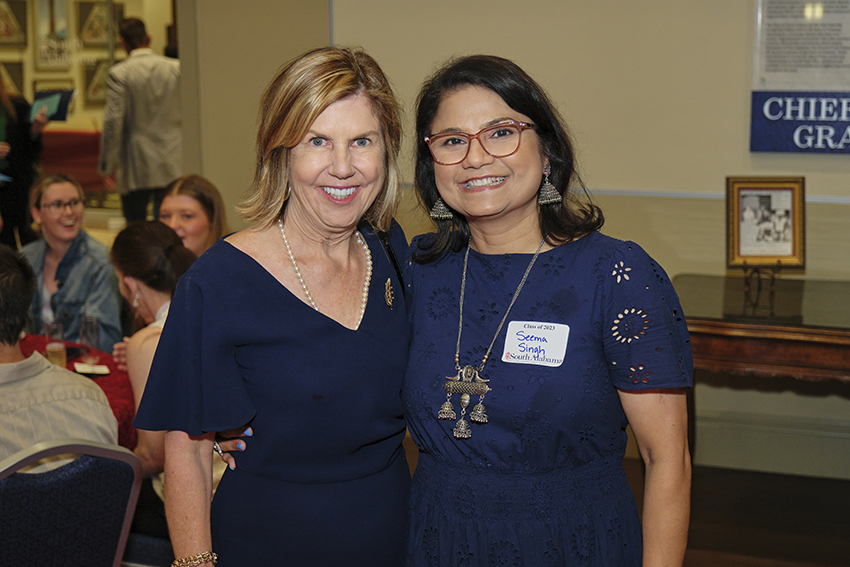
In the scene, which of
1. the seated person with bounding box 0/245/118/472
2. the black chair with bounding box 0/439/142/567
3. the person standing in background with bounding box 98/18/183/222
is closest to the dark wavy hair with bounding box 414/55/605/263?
the black chair with bounding box 0/439/142/567

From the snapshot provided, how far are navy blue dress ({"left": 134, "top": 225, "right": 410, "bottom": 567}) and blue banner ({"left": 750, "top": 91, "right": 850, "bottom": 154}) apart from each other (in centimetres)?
313

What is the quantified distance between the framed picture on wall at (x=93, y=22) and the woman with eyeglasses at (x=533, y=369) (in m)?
4.55

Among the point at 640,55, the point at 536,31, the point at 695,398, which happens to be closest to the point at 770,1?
the point at 640,55

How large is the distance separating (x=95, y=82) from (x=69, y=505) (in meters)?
4.45

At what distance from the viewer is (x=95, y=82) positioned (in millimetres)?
5648

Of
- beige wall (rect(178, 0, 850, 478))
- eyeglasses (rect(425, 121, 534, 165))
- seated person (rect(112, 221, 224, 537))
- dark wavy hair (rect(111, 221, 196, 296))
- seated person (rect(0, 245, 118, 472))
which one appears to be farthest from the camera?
beige wall (rect(178, 0, 850, 478))

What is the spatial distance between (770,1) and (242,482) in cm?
368

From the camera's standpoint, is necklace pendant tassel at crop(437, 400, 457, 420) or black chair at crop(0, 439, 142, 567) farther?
black chair at crop(0, 439, 142, 567)

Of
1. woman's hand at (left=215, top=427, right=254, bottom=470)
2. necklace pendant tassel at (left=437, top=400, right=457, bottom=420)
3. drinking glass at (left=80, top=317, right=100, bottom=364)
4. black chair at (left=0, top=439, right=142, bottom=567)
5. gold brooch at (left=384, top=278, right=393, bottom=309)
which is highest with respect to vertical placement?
gold brooch at (left=384, top=278, right=393, bottom=309)

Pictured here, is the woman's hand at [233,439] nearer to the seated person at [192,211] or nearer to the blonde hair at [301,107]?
the blonde hair at [301,107]

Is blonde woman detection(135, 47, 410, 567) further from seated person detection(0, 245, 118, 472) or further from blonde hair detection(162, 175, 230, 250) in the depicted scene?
blonde hair detection(162, 175, 230, 250)

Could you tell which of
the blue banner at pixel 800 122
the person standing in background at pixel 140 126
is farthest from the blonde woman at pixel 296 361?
the person standing in background at pixel 140 126

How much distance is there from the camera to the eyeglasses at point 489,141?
164 centimetres

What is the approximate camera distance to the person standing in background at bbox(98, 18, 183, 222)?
5.27 meters
